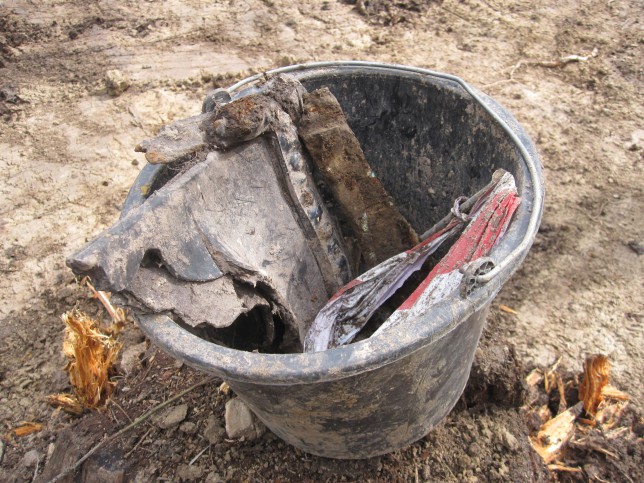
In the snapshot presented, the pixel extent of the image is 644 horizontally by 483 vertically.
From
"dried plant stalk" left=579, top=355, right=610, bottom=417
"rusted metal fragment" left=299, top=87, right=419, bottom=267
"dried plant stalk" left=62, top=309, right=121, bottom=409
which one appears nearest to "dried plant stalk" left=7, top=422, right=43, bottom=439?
"dried plant stalk" left=62, top=309, right=121, bottom=409

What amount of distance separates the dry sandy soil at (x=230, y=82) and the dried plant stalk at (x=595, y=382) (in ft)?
0.42

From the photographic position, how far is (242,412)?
2.01m

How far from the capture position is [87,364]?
85.7 inches

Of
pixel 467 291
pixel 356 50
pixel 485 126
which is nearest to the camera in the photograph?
pixel 467 291

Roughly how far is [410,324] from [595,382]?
1.42 m

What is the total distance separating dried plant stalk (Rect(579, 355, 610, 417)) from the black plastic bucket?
72 cm

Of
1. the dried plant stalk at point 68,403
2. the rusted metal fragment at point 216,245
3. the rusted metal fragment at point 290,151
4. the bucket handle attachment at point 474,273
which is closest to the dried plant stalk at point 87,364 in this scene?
the dried plant stalk at point 68,403

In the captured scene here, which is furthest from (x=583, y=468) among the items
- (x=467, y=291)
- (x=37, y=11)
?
(x=37, y=11)

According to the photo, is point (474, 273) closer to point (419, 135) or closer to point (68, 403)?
point (419, 135)

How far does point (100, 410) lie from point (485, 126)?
1.96 m

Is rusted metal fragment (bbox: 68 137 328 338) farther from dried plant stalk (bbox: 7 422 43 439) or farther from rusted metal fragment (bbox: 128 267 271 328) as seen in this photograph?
dried plant stalk (bbox: 7 422 43 439)

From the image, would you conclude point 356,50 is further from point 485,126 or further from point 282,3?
point 485,126

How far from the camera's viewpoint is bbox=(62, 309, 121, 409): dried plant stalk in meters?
2.16

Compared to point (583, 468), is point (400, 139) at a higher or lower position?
higher
